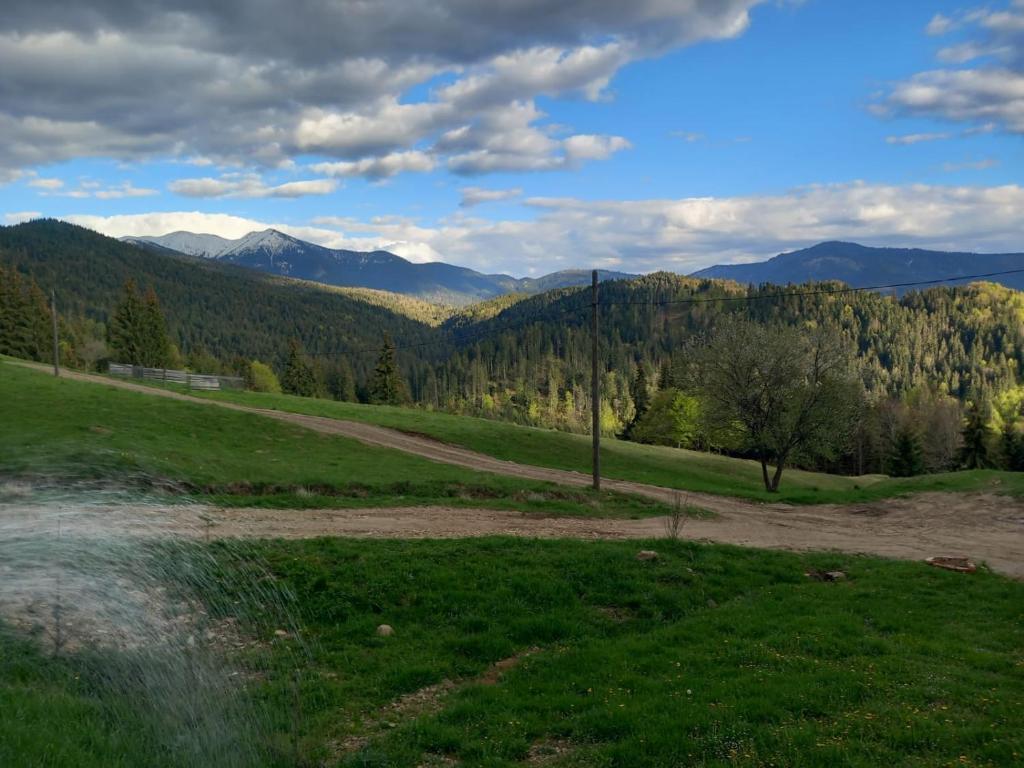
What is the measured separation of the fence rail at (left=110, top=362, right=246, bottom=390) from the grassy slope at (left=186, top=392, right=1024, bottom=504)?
5807 mm

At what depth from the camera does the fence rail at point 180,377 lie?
57691 mm

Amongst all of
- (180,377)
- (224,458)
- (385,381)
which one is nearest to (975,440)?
(385,381)

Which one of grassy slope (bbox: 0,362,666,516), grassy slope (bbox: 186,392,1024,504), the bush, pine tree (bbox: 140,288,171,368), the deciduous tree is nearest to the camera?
grassy slope (bbox: 0,362,666,516)

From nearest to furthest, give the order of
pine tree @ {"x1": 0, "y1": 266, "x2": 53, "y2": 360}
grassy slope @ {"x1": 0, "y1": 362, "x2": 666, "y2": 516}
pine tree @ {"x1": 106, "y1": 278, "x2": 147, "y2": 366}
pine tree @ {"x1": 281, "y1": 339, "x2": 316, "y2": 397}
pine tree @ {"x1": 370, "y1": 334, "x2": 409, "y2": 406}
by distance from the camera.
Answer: grassy slope @ {"x1": 0, "y1": 362, "x2": 666, "y2": 516}
pine tree @ {"x1": 0, "y1": 266, "x2": 53, "y2": 360}
pine tree @ {"x1": 106, "y1": 278, "x2": 147, "y2": 366}
pine tree @ {"x1": 370, "y1": 334, "x2": 409, "y2": 406}
pine tree @ {"x1": 281, "y1": 339, "x2": 316, "y2": 397}

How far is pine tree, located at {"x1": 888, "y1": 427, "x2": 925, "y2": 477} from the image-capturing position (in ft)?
261

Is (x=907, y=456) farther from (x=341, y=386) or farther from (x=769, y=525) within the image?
(x=341, y=386)

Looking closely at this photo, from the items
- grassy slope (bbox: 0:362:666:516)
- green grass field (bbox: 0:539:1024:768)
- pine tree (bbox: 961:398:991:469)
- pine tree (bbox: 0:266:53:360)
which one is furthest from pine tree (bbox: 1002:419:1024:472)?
pine tree (bbox: 0:266:53:360)

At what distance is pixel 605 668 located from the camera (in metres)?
9.96

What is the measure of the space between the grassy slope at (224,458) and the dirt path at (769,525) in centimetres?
221

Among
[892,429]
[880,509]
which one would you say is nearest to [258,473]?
[880,509]

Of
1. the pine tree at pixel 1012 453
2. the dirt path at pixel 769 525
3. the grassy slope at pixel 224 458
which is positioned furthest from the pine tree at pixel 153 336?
the pine tree at pixel 1012 453

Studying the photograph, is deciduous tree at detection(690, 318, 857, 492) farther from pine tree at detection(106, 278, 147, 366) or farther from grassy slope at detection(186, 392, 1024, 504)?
pine tree at detection(106, 278, 147, 366)

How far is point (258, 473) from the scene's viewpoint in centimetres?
2556

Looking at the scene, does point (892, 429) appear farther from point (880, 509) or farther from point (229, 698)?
point (229, 698)
